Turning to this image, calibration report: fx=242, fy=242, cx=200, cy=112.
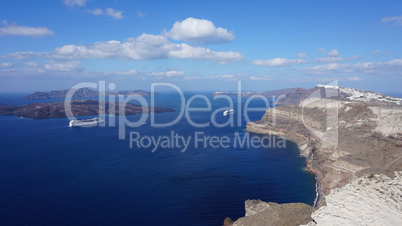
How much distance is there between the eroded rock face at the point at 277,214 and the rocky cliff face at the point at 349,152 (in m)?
1.59

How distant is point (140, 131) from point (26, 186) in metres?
34.9

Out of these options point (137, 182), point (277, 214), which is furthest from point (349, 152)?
point (137, 182)

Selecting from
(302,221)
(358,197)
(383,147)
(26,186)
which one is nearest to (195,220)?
(302,221)

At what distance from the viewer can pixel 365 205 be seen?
46.0 feet

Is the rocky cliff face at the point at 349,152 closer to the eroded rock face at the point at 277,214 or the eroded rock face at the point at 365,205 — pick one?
the eroded rock face at the point at 365,205

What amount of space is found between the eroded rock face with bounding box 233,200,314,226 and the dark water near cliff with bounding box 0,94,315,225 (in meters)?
2.97

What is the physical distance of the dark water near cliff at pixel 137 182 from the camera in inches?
879

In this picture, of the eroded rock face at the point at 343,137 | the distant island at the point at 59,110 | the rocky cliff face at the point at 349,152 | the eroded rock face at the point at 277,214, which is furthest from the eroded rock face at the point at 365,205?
the distant island at the point at 59,110

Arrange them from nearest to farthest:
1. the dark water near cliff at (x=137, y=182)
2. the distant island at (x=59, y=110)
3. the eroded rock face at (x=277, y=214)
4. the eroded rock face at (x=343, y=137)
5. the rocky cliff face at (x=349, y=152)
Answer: the rocky cliff face at (x=349, y=152)
the eroded rock face at (x=277, y=214)
the dark water near cliff at (x=137, y=182)
the eroded rock face at (x=343, y=137)
the distant island at (x=59, y=110)

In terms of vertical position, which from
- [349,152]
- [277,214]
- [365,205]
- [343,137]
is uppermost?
[343,137]

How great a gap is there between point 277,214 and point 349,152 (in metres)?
18.8

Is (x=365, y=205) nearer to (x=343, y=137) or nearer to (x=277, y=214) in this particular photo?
(x=277, y=214)

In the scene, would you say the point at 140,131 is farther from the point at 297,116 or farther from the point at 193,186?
the point at 297,116

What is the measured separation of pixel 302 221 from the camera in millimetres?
15680
